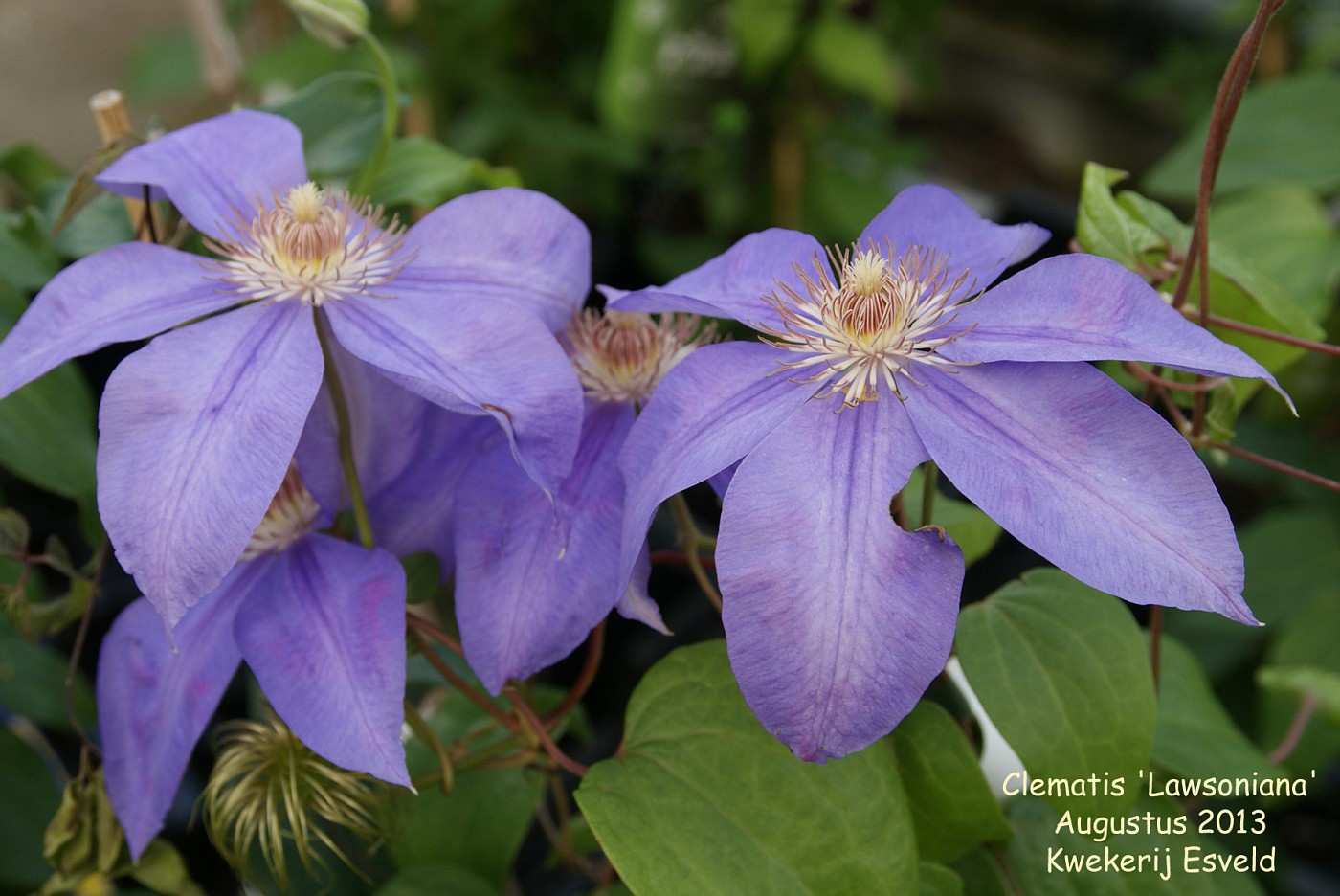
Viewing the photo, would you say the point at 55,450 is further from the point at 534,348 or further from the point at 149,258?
the point at 534,348

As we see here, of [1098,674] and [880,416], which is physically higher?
[880,416]

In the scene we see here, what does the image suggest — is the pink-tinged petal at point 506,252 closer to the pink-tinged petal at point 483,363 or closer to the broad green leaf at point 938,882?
the pink-tinged petal at point 483,363

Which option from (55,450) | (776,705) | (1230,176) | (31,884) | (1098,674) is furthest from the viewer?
(1230,176)

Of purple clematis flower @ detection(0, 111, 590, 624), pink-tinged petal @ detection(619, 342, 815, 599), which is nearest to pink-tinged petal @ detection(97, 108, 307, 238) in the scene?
purple clematis flower @ detection(0, 111, 590, 624)

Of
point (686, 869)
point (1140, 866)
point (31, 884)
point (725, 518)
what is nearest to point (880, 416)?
point (725, 518)

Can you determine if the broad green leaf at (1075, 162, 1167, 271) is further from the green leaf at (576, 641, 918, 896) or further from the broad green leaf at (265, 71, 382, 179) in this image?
the broad green leaf at (265, 71, 382, 179)

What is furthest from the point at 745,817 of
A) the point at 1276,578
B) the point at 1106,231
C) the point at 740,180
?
the point at 740,180
